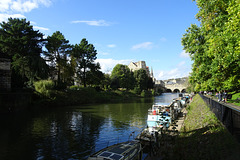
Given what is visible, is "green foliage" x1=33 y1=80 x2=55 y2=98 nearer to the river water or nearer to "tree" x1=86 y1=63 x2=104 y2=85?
the river water

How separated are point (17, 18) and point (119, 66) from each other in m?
56.1

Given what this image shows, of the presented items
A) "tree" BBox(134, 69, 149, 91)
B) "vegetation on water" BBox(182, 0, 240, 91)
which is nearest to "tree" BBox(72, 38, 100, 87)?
"tree" BBox(134, 69, 149, 91)

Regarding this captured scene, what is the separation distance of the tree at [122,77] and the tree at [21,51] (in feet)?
152

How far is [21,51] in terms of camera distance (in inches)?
1775

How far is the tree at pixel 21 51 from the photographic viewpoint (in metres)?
42.9

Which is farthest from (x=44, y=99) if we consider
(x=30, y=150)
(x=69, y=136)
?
(x=30, y=150)

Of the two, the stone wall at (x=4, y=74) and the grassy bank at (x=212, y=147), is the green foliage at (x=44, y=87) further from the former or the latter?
the grassy bank at (x=212, y=147)

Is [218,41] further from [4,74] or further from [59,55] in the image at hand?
[59,55]

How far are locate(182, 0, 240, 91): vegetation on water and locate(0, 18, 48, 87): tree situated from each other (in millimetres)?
36248

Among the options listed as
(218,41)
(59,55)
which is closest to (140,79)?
(59,55)

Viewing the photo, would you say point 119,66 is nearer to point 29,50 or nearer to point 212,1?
point 29,50

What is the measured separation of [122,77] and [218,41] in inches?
3028

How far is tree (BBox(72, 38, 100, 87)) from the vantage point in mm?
64688

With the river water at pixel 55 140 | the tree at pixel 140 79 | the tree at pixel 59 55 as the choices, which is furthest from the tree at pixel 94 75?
the river water at pixel 55 140
